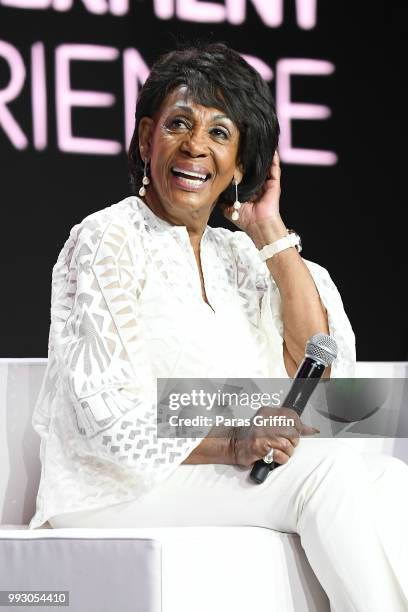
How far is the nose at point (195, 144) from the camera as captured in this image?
2.24 metres

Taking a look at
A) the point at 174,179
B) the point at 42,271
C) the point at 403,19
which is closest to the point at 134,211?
the point at 174,179

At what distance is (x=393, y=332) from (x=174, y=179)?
1934 millimetres

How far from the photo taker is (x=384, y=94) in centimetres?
394

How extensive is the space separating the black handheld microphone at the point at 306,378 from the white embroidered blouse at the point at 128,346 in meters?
0.14

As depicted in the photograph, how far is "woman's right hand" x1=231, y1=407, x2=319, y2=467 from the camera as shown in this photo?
6.13ft

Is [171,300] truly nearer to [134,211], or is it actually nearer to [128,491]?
[134,211]

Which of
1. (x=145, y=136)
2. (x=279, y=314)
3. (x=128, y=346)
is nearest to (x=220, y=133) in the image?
(x=145, y=136)

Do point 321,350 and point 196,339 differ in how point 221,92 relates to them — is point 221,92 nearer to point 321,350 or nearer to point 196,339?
point 196,339

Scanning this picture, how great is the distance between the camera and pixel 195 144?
88.4 inches

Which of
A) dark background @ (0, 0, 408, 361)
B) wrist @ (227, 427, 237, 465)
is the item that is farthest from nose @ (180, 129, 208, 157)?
dark background @ (0, 0, 408, 361)

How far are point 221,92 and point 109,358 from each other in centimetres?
70

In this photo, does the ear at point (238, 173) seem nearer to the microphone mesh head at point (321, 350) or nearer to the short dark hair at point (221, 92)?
the short dark hair at point (221, 92)

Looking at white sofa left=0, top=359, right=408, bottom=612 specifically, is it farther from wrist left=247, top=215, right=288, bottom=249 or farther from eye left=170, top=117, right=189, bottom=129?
eye left=170, top=117, right=189, bottom=129

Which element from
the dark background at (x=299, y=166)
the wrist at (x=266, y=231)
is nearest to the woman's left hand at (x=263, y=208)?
the wrist at (x=266, y=231)
